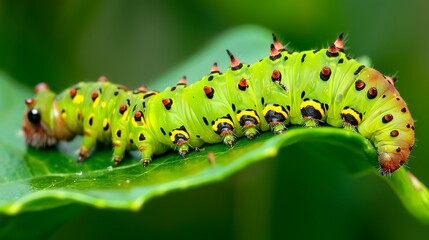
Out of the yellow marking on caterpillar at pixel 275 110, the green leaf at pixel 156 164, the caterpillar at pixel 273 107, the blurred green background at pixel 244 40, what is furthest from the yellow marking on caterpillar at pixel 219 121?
the blurred green background at pixel 244 40

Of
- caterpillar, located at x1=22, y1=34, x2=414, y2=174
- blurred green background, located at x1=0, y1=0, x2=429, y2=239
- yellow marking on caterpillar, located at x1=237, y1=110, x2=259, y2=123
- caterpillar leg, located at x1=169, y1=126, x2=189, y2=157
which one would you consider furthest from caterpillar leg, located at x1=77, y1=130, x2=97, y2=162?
Answer: yellow marking on caterpillar, located at x1=237, y1=110, x2=259, y2=123

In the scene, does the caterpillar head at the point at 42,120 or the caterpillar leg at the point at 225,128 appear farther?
the caterpillar head at the point at 42,120

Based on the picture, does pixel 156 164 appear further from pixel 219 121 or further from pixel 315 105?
pixel 315 105

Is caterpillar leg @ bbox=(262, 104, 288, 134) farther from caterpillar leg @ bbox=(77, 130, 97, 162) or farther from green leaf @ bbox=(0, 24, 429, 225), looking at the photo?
caterpillar leg @ bbox=(77, 130, 97, 162)

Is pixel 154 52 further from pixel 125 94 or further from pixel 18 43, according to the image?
pixel 125 94

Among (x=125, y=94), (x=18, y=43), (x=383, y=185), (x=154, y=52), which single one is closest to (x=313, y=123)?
(x=125, y=94)

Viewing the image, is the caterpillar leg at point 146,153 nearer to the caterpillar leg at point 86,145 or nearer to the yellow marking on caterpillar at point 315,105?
the caterpillar leg at point 86,145
